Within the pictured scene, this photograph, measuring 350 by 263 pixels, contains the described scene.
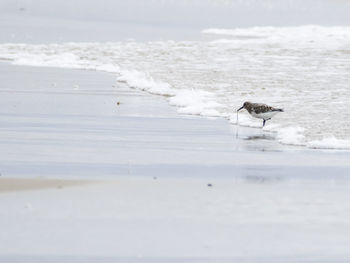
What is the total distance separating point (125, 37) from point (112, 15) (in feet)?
64.4

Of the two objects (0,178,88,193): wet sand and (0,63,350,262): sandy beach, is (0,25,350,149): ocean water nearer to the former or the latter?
(0,63,350,262): sandy beach

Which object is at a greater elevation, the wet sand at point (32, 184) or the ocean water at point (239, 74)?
the ocean water at point (239, 74)

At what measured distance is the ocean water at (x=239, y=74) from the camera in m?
13.4

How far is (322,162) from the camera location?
33.2ft

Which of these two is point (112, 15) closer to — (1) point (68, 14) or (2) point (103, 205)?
(1) point (68, 14)

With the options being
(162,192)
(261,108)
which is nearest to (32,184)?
(162,192)

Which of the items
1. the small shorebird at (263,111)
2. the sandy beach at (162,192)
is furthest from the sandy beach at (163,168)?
the small shorebird at (263,111)

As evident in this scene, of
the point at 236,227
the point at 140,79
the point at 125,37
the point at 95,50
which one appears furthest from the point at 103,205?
the point at 125,37

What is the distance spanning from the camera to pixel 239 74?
20.8 metres

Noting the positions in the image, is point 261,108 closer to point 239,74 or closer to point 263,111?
point 263,111

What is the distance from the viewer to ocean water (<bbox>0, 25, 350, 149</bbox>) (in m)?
13.4

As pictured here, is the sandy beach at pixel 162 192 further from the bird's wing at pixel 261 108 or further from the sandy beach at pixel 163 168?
the bird's wing at pixel 261 108

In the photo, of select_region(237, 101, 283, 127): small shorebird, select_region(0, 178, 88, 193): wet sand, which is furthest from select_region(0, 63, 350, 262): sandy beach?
select_region(237, 101, 283, 127): small shorebird

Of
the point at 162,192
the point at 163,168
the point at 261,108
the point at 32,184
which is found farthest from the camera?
the point at 261,108
